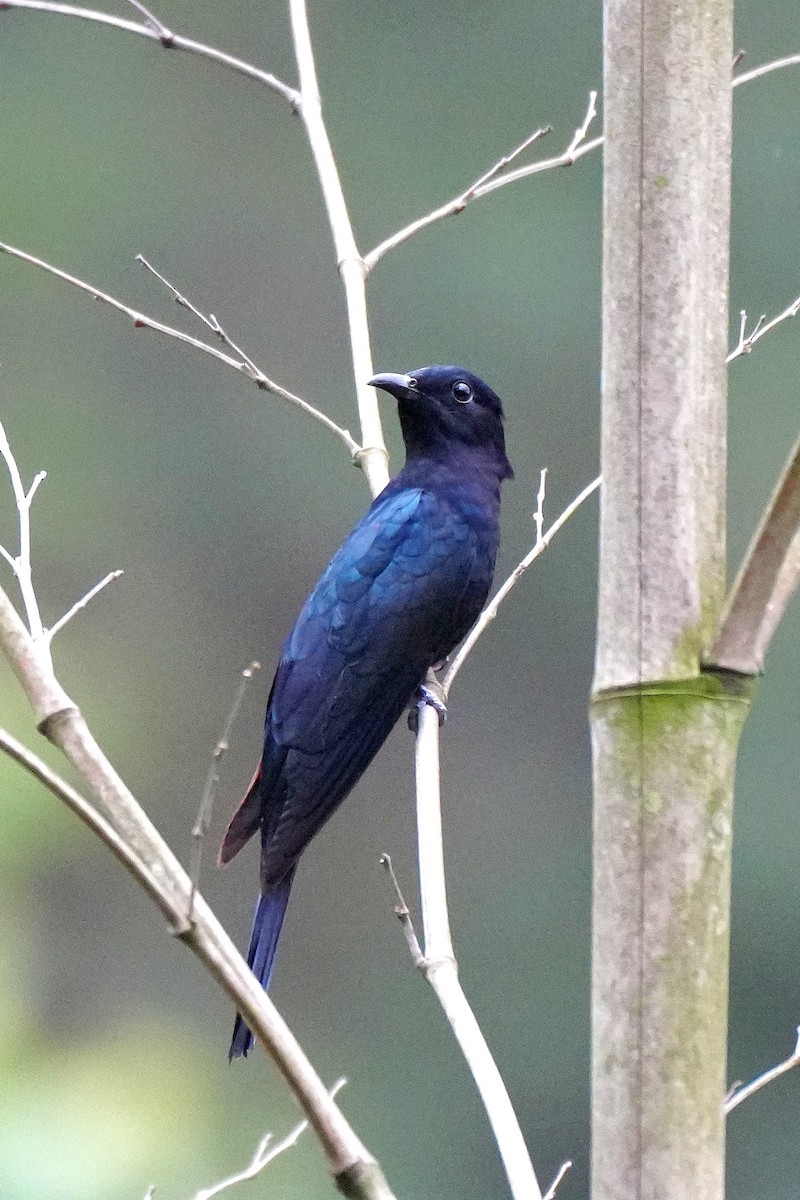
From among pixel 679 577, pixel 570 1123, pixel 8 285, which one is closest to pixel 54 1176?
pixel 570 1123

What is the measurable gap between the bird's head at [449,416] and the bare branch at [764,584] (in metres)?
2.15

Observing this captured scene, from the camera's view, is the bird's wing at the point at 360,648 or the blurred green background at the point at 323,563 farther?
the blurred green background at the point at 323,563

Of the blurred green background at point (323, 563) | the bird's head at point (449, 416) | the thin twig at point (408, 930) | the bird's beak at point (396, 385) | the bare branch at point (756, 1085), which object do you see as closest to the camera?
the bare branch at point (756, 1085)

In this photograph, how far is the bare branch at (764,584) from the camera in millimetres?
1099

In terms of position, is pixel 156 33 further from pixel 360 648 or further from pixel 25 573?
pixel 360 648

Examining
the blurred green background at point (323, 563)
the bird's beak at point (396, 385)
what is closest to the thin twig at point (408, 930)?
the bird's beak at point (396, 385)

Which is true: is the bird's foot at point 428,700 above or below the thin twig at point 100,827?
above

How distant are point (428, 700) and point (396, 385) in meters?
0.67

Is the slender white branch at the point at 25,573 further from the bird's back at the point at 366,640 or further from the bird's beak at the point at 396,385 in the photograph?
the bird's beak at the point at 396,385

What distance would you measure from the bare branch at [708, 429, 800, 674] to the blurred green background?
292 inches

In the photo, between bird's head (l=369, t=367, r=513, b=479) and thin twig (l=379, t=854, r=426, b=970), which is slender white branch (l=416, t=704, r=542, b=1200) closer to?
thin twig (l=379, t=854, r=426, b=970)

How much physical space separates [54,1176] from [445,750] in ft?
11.5

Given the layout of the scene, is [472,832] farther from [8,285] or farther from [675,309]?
[675,309]

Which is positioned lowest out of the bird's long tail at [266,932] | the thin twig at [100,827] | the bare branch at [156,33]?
the thin twig at [100,827]
